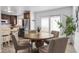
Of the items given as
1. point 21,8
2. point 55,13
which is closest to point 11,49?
point 21,8

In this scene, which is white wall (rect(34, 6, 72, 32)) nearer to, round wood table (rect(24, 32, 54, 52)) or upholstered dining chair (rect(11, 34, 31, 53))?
round wood table (rect(24, 32, 54, 52))

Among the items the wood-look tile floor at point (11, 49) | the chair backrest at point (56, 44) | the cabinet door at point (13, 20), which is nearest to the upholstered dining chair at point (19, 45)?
the wood-look tile floor at point (11, 49)

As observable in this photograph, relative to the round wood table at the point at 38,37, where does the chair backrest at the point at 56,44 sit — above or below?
below

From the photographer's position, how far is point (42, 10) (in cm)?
167

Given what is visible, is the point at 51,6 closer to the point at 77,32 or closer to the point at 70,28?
the point at 70,28

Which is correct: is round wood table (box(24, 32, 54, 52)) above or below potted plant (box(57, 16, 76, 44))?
below

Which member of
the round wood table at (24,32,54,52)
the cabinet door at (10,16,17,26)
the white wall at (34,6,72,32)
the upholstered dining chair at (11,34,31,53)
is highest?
the white wall at (34,6,72,32)

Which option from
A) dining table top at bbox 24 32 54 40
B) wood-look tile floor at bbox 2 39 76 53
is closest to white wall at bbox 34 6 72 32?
dining table top at bbox 24 32 54 40

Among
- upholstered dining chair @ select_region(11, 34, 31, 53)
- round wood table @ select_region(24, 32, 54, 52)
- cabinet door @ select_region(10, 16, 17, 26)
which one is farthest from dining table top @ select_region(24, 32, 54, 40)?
cabinet door @ select_region(10, 16, 17, 26)

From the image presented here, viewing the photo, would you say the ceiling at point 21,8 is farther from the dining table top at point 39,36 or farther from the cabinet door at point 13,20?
the dining table top at point 39,36

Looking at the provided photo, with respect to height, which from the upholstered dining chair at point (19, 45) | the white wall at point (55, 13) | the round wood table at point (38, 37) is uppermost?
the white wall at point (55, 13)

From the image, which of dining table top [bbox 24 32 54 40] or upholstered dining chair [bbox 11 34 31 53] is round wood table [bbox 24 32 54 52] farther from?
upholstered dining chair [bbox 11 34 31 53]

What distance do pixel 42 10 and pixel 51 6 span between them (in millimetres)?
163
